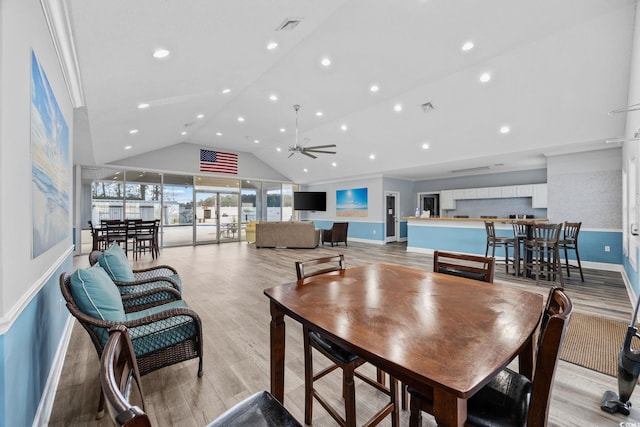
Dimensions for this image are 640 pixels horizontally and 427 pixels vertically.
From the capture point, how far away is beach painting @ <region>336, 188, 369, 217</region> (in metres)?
10.4

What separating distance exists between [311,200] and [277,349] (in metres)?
10.3

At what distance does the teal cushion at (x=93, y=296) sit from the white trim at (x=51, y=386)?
577 millimetres

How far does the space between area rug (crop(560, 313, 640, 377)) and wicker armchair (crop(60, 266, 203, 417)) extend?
9.65 ft

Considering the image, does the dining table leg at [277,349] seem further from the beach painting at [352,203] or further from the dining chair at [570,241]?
the beach painting at [352,203]

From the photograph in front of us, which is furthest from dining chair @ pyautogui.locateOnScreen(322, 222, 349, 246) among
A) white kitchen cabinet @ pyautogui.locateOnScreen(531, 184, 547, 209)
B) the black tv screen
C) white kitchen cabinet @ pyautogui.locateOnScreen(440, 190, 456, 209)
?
white kitchen cabinet @ pyautogui.locateOnScreen(531, 184, 547, 209)

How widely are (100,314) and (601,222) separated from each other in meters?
8.02

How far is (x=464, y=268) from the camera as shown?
6.66ft

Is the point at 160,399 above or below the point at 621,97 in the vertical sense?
below

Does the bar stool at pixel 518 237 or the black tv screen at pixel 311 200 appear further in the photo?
the black tv screen at pixel 311 200

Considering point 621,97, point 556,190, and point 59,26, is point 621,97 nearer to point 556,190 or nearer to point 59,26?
point 556,190

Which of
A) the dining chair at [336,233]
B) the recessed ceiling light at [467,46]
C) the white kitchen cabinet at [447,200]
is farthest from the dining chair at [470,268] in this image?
the white kitchen cabinet at [447,200]

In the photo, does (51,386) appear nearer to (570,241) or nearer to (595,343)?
(595,343)

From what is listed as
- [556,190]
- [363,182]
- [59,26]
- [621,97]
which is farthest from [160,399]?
[363,182]

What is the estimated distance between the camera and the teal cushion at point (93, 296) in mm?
1604
